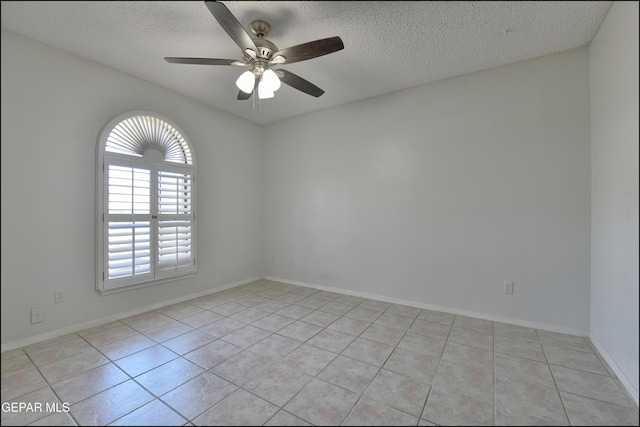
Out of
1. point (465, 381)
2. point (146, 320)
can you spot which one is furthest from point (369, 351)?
point (146, 320)

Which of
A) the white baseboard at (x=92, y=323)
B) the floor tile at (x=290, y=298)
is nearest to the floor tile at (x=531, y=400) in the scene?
the floor tile at (x=290, y=298)

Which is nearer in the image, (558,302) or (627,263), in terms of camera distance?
(627,263)

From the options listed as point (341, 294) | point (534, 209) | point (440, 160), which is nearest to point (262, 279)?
point (341, 294)

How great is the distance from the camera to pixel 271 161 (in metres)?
4.38

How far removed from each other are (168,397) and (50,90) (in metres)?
2.50

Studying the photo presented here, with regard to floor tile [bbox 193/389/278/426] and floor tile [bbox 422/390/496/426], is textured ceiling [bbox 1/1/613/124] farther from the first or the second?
floor tile [bbox 422/390/496/426]

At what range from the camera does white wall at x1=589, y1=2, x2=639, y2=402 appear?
5.28 ft

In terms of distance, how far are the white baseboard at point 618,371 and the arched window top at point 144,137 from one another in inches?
167

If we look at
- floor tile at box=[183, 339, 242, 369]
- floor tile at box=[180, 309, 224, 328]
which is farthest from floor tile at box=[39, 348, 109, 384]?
floor tile at box=[180, 309, 224, 328]

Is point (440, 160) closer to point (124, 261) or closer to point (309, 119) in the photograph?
point (309, 119)

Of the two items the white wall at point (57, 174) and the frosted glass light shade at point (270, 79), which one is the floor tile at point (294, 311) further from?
the frosted glass light shade at point (270, 79)

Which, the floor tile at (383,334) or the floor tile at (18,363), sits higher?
the floor tile at (18,363)

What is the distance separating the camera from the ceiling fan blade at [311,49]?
5.89ft

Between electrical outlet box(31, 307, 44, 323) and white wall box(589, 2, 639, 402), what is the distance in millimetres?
4205
